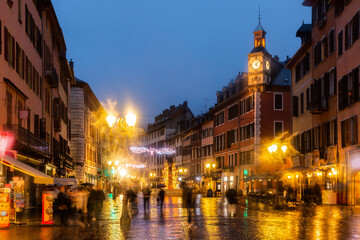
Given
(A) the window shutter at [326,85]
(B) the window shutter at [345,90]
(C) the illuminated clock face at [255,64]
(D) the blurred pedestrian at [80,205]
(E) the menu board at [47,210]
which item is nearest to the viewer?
(D) the blurred pedestrian at [80,205]

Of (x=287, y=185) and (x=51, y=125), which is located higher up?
(x=51, y=125)

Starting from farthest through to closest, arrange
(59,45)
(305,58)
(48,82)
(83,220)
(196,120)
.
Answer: (196,120) < (59,45) < (305,58) < (48,82) < (83,220)

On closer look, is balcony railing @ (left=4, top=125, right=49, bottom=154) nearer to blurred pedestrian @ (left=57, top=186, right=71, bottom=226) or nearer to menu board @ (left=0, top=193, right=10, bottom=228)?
blurred pedestrian @ (left=57, top=186, right=71, bottom=226)

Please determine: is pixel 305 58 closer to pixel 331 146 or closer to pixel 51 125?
pixel 331 146

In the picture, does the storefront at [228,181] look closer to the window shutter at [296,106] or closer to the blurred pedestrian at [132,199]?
the window shutter at [296,106]

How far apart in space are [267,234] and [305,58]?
32338mm

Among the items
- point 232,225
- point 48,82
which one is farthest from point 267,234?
point 48,82

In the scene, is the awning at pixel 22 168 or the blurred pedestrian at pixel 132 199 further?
the blurred pedestrian at pixel 132 199

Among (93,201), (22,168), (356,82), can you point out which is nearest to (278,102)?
(356,82)

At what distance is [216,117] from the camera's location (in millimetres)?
85312

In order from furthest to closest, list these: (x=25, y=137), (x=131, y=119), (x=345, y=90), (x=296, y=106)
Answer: (x=296, y=106) < (x=345, y=90) < (x=25, y=137) < (x=131, y=119)

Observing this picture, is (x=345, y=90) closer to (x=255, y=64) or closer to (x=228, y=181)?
(x=255, y=64)

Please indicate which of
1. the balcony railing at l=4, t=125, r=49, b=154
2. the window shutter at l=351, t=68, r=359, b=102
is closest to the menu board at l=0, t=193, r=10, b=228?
the balcony railing at l=4, t=125, r=49, b=154

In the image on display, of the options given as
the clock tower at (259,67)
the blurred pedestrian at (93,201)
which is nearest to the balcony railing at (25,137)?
the blurred pedestrian at (93,201)
